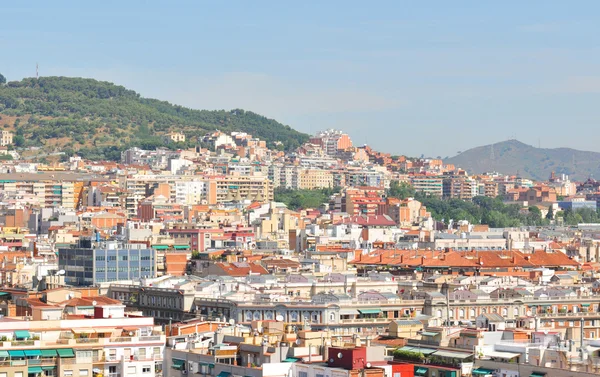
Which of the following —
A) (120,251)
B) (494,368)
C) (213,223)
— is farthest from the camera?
(213,223)

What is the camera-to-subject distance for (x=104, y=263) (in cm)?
7700

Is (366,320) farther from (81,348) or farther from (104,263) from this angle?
(81,348)

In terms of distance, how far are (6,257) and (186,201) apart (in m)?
82.5

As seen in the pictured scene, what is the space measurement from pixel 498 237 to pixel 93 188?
57392 mm

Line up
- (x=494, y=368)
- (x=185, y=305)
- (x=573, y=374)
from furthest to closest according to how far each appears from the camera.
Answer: (x=185, y=305), (x=494, y=368), (x=573, y=374)

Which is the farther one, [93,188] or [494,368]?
[93,188]

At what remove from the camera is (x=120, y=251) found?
78938 mm

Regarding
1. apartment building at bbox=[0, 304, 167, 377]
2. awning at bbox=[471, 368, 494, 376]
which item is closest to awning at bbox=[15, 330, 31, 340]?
apartment building at bbox=[0, 304, 167, 377]

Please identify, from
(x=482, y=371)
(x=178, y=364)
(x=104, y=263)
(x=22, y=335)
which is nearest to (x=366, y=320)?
(x=104, y=263)

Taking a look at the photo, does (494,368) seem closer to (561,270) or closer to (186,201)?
(561,270)

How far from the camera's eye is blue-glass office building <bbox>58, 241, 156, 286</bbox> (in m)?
76.6

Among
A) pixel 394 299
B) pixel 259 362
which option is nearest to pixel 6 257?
pixel 394 299

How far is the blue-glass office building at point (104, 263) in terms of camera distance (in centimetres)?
7662

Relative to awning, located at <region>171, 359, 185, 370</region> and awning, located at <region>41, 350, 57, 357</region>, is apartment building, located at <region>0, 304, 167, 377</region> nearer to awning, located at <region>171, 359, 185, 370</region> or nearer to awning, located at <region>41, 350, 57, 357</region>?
awning, located at <region>41, 350, 57, 357</region>
